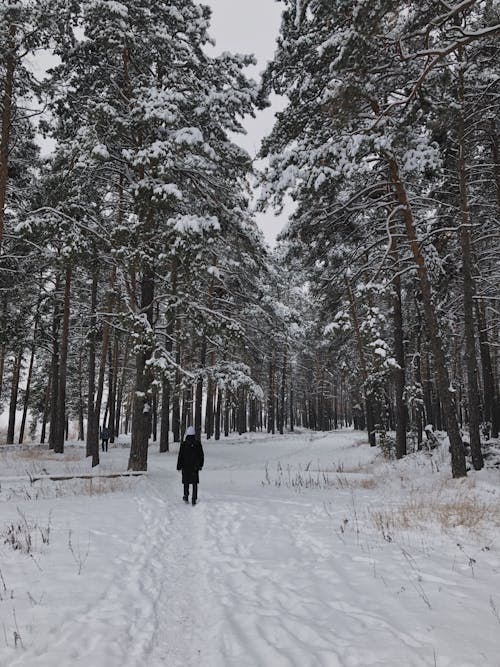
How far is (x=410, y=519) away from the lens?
719cm

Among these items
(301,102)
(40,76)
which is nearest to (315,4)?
(301,102)

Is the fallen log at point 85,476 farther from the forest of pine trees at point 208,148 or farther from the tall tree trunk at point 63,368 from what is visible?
the tall tree trunk at point 63,368

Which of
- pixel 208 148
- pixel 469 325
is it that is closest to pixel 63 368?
pixel 208 148

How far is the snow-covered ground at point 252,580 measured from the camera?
3.29m

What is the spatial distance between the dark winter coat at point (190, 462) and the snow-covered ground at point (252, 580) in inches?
25.2

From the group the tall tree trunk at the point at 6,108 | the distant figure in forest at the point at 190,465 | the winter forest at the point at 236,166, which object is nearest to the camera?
the winter forest at the point at 236,166

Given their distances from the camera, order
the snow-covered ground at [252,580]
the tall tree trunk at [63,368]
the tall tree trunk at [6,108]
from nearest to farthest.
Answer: the snow-covered ground at [252,580]
the tall tree trunk at [6,108]
the tall tree trunk at [63,368]

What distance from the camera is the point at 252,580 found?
4.92 m

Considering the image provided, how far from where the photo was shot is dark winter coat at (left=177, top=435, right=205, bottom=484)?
963 centimetres

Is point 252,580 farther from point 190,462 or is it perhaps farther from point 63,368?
point 63,368

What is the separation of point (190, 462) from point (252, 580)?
4920 millimetres

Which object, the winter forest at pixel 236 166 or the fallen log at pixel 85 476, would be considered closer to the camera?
the winter forest at pixel 236 166

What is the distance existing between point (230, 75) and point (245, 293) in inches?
359

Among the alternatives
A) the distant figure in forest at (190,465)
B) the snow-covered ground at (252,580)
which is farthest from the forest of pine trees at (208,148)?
the snow-covered ground at (252,580)
